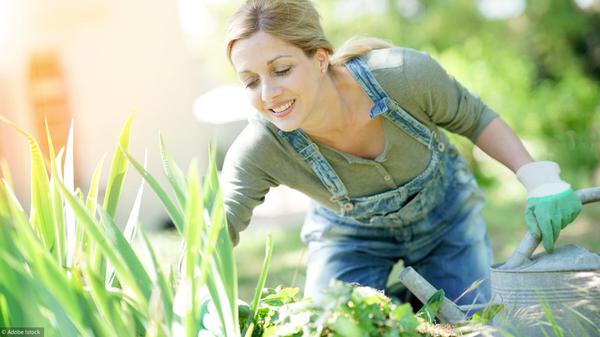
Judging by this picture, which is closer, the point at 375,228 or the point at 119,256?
the point at 119,256

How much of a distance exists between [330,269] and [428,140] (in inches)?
19.6

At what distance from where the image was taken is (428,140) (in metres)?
2.22

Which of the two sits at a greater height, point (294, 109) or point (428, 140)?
point (294, 109)

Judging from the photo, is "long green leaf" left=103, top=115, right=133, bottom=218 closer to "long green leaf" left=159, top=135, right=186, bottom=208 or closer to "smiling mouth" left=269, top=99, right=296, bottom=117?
"long green leaf" left=159, top=135, right=186, bottom=208

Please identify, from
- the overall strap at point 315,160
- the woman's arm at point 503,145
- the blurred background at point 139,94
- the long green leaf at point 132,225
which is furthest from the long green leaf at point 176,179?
the blurred background at point 139,94

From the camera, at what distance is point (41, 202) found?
1.67m

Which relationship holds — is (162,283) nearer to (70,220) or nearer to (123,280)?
(123,280)

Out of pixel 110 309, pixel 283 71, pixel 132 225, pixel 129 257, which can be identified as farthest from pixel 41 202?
pixel 283 71

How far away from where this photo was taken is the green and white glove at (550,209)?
1719 mm

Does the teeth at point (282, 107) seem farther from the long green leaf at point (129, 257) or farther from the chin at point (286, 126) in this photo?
the long green leaf at point (129, 257)

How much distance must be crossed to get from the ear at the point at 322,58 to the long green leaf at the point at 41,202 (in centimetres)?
79

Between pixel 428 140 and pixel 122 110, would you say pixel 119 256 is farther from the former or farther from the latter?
pixel 122 110

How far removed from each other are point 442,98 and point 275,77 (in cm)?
47

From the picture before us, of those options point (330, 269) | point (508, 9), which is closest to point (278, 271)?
point (330, 269)
